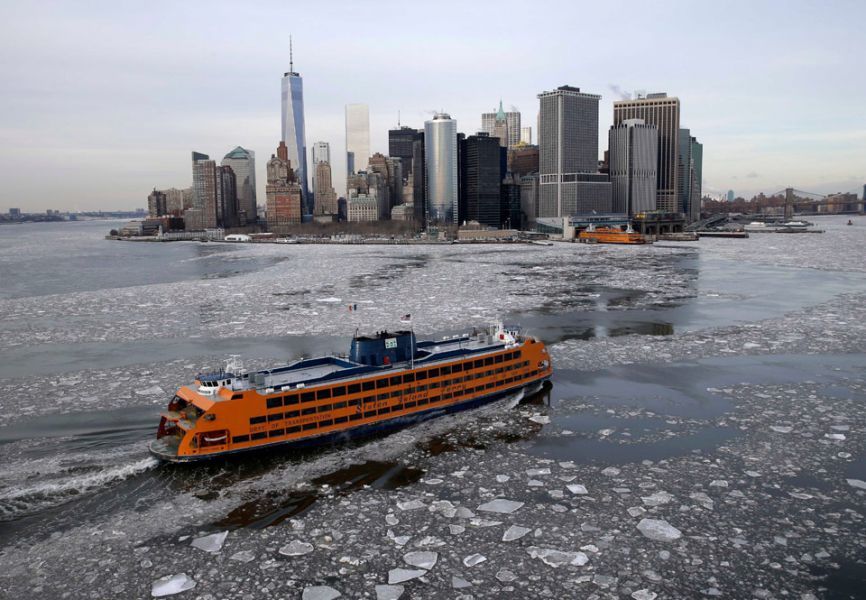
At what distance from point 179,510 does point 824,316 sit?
3788cm

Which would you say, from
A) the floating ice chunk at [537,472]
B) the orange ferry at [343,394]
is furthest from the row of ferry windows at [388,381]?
the floating ice chunk at [537,472]

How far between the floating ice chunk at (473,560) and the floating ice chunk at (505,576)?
0.51 metres

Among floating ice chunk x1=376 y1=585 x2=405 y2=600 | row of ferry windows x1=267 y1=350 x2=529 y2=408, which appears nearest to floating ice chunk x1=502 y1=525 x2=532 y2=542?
floating ice chunk x1=376 y1=585 x2=405 y2=600

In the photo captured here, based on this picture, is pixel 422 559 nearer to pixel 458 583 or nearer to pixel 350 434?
pixel 458 583

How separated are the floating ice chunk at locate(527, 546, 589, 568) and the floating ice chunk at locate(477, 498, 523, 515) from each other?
170cm

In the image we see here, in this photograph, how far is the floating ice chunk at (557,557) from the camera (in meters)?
12.7

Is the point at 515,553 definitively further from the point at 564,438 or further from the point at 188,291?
the point at 188,291

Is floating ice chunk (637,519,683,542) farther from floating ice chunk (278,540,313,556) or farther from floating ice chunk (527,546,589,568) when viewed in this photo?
floating ice chunk (278,540,313,556)

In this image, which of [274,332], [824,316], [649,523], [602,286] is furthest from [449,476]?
[602,286]

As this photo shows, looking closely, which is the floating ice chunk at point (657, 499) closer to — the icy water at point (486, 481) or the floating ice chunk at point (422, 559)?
the icy water at point (486, 481)

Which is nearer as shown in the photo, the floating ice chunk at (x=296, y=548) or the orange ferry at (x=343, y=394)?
the floating ice chunk at (x=296, y=548)

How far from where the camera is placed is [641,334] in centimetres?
3475

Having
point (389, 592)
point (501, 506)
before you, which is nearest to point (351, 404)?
point (501, 506)

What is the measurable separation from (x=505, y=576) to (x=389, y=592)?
220 centimetres
